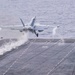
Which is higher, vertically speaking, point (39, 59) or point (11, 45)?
point (39, 59)

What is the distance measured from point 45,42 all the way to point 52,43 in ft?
8.69

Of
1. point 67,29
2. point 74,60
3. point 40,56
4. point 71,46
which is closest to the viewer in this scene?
point 74,60

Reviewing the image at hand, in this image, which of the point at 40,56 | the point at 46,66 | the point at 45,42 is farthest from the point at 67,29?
the point at 46,66

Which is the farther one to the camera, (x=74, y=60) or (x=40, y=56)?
(x=40, y=56)

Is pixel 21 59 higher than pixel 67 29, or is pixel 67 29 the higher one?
pixel 21 59

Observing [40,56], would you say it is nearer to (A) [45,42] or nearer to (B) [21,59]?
(B) [21,59]

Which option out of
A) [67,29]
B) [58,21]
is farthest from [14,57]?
[58,21]

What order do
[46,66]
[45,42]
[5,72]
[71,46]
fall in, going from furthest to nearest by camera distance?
[45,42] → [71,46] → [46,66] → [5,72]

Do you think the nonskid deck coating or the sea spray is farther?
the sea spray

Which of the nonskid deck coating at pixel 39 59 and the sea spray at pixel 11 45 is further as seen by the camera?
the sea spray at pixel 11 45

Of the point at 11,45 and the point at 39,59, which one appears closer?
the point at 39,59

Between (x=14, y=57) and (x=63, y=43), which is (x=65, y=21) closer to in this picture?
(x=63, y=43)

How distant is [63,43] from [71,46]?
429 cm

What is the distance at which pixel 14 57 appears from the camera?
73812 mm
